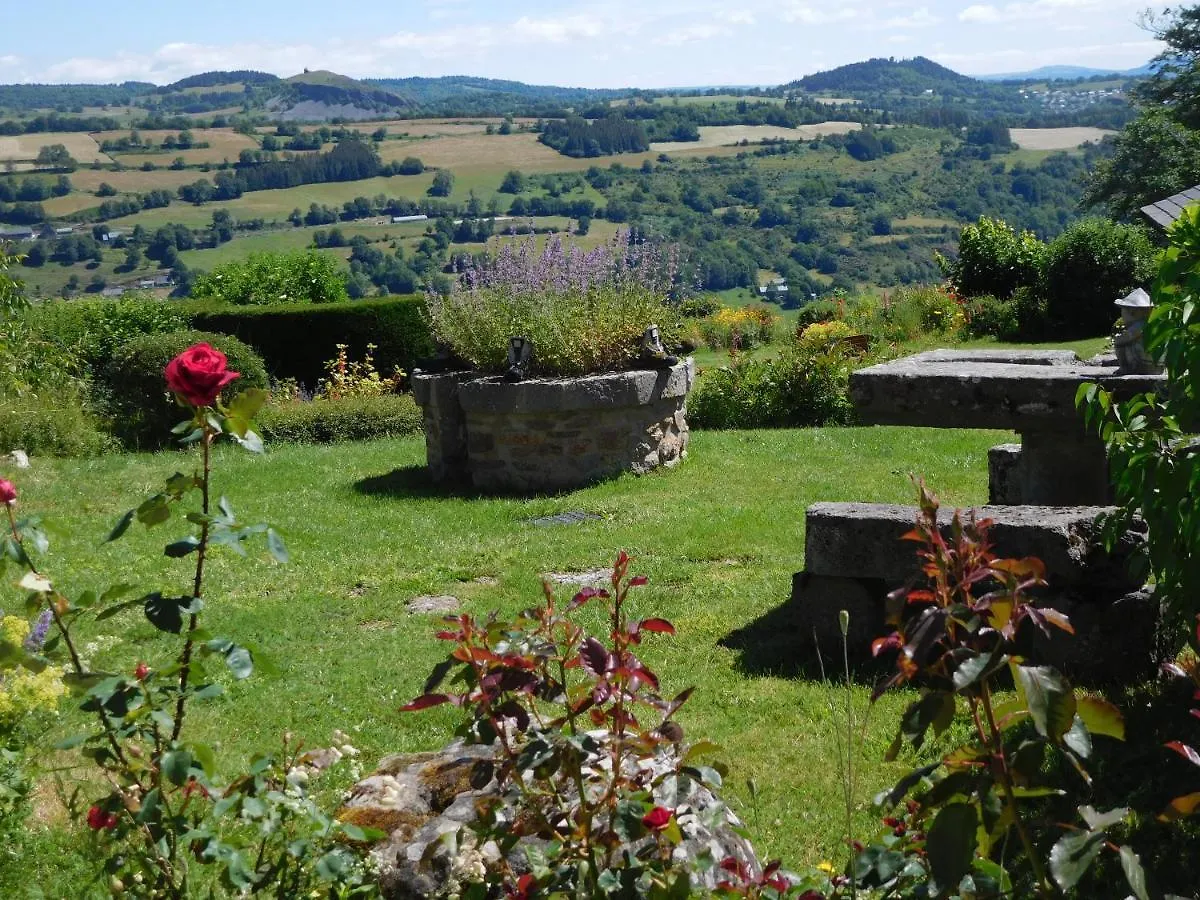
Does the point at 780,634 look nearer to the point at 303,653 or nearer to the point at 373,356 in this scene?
the point at 303,653

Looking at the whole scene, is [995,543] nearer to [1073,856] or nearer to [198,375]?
[1073,856]

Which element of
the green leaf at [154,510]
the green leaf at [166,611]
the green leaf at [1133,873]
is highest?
the green leaf at [154,510]

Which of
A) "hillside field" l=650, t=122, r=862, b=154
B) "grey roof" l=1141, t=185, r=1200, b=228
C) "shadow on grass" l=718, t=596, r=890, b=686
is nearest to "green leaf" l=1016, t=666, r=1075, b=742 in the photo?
"shadow on grass" l=718, t=596, r=890, b=686

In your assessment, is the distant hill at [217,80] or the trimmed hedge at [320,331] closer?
the trimmed hedge at [320,331]

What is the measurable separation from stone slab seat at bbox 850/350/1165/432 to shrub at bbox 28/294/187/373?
11.1 metres

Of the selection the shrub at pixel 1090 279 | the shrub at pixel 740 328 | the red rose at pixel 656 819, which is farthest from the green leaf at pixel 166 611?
the shrub at pixel 740 328

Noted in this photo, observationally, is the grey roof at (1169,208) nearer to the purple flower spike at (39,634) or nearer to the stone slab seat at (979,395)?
the stone slab seat at (979,395)

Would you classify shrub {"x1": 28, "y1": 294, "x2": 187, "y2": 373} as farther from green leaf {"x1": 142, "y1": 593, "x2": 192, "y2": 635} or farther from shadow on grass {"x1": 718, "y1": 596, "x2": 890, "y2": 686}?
green leaf {"x1": 142, "y1": 593, "x2": 192, "y2": 635}

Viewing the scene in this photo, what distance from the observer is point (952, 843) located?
1664 mm

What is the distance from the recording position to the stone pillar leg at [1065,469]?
235 inches

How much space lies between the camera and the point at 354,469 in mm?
10383

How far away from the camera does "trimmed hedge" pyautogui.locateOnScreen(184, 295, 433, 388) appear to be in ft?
52.8

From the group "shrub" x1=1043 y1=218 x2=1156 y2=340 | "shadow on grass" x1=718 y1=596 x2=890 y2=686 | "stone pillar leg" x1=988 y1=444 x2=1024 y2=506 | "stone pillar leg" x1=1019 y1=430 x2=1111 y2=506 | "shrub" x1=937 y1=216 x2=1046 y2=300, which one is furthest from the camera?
"shrub" x1=937 y1=216 x2=1046 y2=300

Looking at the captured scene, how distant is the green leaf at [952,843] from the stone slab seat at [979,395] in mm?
4053
